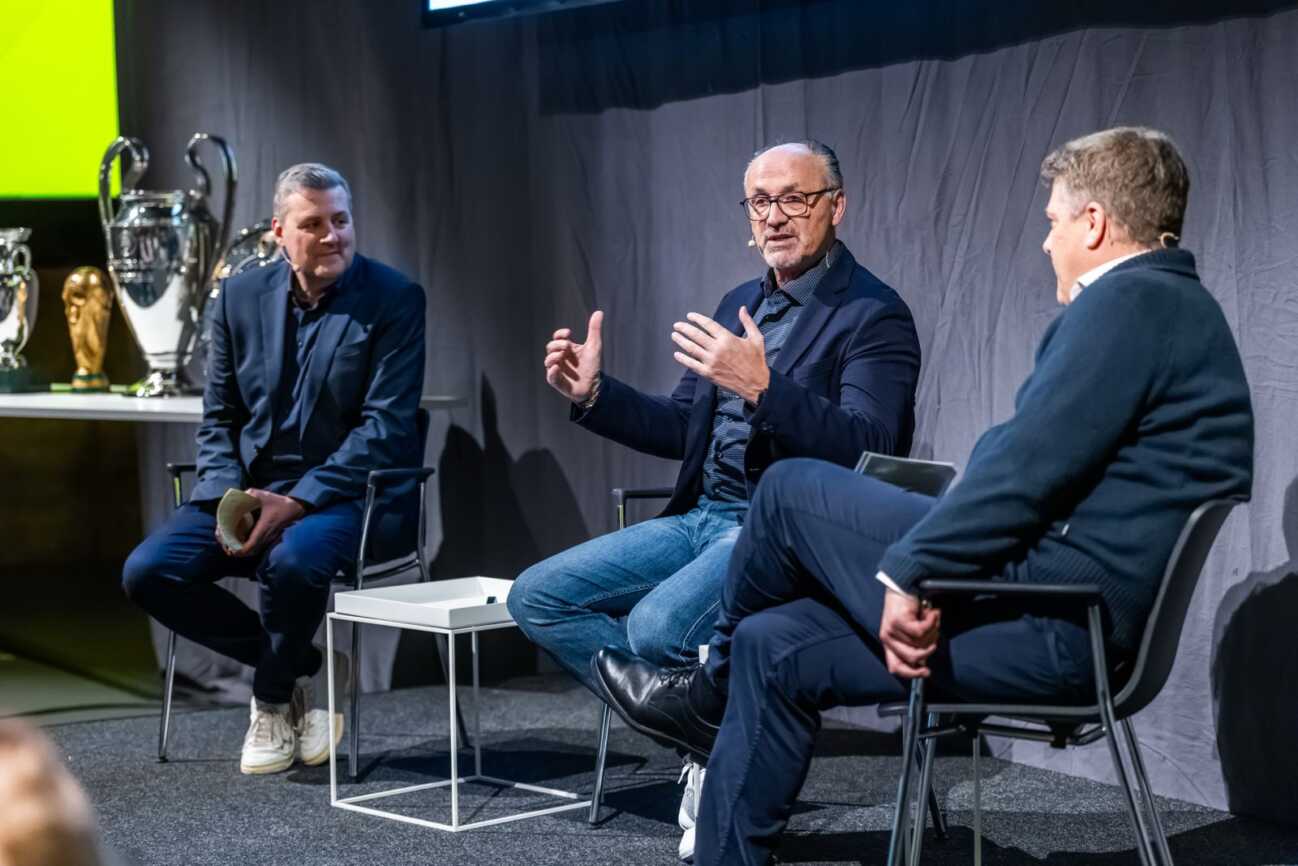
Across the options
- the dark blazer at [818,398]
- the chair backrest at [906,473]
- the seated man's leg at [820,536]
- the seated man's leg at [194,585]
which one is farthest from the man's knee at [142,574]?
the chair backrest at [906,473]

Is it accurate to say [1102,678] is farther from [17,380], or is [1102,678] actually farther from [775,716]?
[17,380]

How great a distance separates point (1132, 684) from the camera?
6.98ft

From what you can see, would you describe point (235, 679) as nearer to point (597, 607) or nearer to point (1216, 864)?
point (597, 607)

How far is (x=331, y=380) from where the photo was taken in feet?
12.8

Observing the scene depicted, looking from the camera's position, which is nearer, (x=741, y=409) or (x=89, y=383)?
(x=741, y=409)

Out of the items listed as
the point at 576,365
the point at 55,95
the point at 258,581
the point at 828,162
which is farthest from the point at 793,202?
the point at 55,95

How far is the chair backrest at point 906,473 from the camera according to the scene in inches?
98.0

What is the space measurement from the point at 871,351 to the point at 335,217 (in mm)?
1545

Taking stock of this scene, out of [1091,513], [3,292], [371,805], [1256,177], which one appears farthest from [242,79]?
[1091,513]

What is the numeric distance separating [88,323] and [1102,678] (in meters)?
3.96

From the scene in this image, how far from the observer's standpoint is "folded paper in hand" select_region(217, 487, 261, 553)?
12.1ft

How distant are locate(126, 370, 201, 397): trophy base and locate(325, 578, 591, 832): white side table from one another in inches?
61.8

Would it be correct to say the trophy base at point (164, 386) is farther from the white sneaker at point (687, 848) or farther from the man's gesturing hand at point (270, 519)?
the white sneaker at point (687, 848)

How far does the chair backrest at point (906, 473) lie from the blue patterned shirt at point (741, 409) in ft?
1.98
